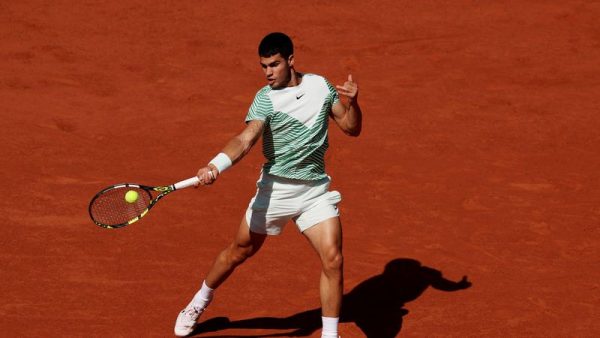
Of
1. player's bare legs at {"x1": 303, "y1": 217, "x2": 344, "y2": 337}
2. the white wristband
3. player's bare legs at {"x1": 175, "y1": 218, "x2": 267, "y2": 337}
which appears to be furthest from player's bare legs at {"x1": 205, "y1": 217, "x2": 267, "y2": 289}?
the white wristband

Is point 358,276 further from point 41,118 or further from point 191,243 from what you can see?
point 41,118

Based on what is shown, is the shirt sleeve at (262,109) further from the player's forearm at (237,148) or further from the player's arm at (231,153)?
the player's forearm at (237,148)

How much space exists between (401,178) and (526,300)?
8.91ft

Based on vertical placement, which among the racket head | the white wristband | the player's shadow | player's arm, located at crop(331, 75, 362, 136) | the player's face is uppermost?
the player's face

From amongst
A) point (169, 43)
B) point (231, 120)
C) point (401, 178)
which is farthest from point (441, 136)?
point (169, 43)

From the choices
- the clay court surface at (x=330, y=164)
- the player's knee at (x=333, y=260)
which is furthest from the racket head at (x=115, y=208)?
the player's knee at (x=333, y=260)

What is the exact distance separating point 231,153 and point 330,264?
1.10 m

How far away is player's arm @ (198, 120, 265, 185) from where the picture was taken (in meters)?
6.59

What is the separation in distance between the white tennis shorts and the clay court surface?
45.5 inches

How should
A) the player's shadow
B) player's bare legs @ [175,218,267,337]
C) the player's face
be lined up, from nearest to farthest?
the player's face, player's bare legs @ [175,218,267,337], the player's shadow

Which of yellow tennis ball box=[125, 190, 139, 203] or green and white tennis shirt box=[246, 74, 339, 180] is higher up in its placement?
green and white tennis shirt box=[246, 74, 339, 180]

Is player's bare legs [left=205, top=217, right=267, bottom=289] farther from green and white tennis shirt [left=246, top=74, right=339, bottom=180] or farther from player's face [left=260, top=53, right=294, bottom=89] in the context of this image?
player's face [left=260, top=53, right=294, bottom=89]

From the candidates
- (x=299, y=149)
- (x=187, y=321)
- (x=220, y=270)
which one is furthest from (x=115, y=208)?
(x=299, y=149)

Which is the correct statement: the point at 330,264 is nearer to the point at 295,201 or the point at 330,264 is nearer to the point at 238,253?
the point at 295,201
